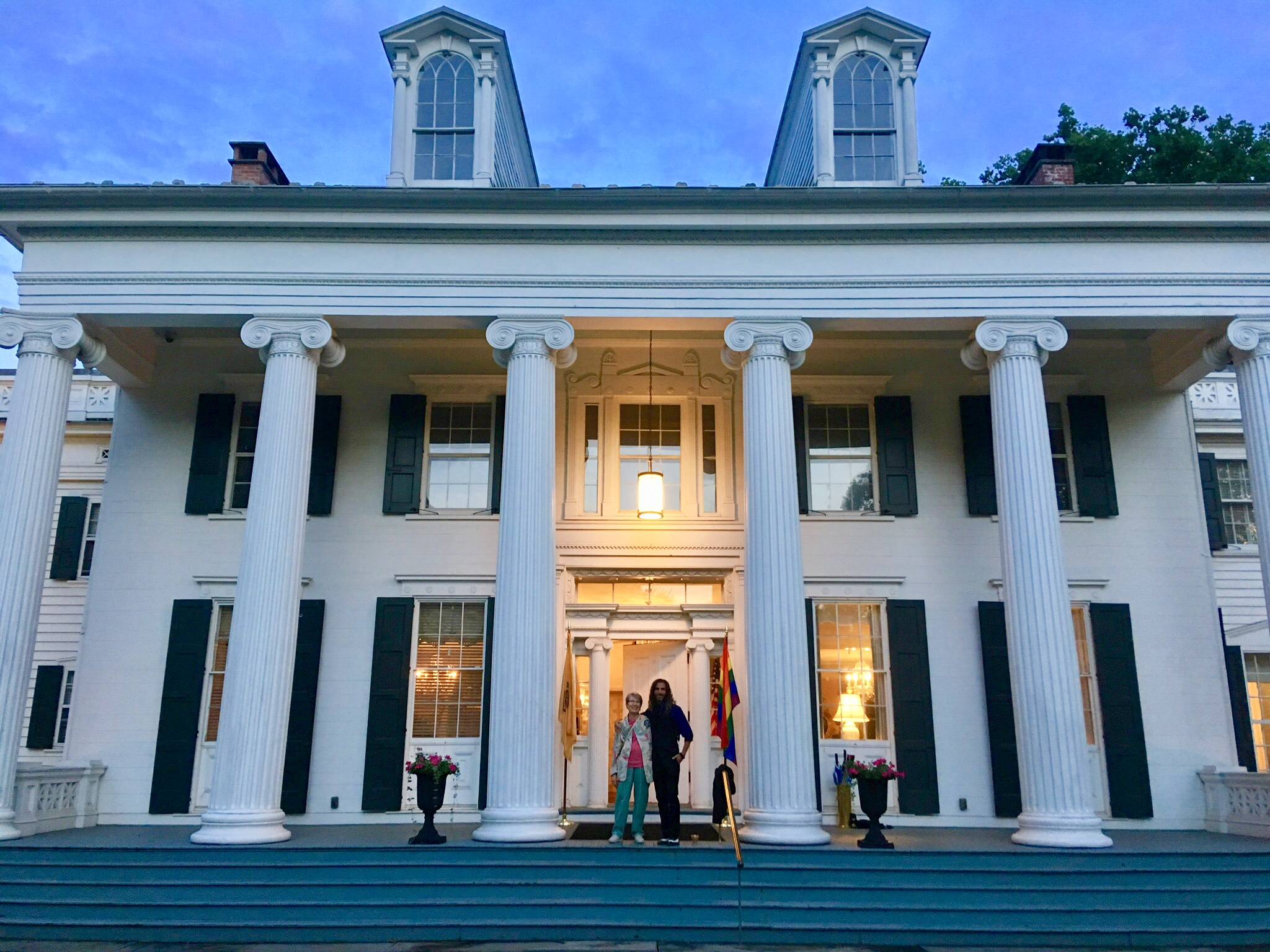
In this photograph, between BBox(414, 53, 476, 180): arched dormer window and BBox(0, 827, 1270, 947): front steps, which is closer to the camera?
BBox(0, 827, 1270, 947): front steps

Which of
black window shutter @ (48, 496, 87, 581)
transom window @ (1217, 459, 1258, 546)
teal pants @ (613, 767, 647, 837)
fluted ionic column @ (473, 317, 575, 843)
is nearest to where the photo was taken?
teal pants @ (613, 767, 647, 837)

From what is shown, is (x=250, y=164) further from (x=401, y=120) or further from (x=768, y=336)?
(x=768, y=336)

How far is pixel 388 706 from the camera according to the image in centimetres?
1306

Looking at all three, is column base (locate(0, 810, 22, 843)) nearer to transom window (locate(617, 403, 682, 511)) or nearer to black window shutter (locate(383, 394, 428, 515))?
black window shutter (locate(383, 394, 428, 515))

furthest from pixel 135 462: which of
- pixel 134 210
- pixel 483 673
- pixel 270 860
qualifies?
pixel 270 860

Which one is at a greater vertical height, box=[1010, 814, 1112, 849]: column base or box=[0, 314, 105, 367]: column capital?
box=[0, 314, 105, 367]: column capital

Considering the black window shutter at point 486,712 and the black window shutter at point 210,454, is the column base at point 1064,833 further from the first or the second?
the black window shutter at point 210,454

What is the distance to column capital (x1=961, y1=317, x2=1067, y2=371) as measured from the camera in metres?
11.7

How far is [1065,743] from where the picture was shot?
10477 millimetres

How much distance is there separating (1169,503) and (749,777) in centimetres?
789

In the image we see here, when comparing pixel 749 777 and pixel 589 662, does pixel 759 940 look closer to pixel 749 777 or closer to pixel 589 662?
pixel 749 777

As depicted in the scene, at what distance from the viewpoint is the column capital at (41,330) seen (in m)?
11.7

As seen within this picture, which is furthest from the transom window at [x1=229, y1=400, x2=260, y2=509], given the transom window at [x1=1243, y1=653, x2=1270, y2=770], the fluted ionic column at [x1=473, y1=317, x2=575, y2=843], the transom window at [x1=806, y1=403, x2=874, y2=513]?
the transom window at [x1=1243, y1=653, x2=1270, y2=770]

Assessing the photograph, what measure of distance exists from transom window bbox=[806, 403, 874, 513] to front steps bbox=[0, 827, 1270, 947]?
5.52m
